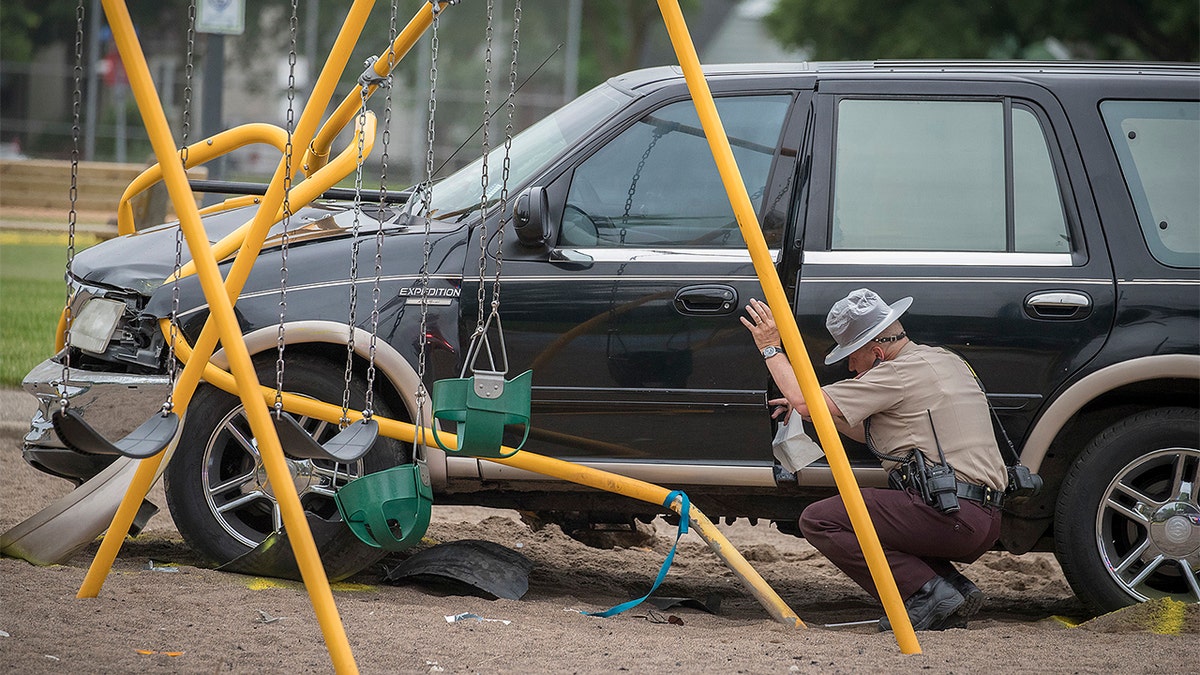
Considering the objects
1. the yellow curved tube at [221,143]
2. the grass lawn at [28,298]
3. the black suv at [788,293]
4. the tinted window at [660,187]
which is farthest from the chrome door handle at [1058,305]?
the grass lawn at [28,298]

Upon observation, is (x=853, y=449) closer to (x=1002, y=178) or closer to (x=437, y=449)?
(x=1002, y=178)

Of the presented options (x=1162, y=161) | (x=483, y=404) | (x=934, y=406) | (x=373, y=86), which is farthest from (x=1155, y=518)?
(x=373, y=86)

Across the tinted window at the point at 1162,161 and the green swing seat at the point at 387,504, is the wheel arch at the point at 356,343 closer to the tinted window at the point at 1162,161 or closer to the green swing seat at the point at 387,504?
the green swing seat at the point at 387,504

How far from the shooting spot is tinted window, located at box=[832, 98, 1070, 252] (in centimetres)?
509

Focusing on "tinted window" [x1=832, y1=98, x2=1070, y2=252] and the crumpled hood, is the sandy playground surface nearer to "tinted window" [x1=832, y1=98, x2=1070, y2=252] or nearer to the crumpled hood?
the crumpled hood

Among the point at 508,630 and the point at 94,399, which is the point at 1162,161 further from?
the point at 94,399

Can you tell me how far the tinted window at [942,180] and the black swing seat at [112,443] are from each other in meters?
2.60

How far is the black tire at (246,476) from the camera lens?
5.04 m

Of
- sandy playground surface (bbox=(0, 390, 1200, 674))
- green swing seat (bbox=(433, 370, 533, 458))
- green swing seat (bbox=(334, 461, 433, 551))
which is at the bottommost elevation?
sandy playground surface (bbox=(0, 390, 1200, 674))

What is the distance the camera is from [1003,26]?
24.7 m

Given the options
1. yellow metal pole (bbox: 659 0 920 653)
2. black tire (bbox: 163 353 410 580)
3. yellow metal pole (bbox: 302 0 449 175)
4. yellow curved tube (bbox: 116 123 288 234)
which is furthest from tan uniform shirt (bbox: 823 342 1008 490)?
yellow curved tube (bbox: 116 123 288 234)

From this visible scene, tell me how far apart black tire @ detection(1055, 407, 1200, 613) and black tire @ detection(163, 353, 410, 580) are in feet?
8.66

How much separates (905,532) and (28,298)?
9381 millimetres

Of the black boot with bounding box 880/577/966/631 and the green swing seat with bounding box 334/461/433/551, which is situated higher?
the green swing seat with bounding box 334/461/433/551
